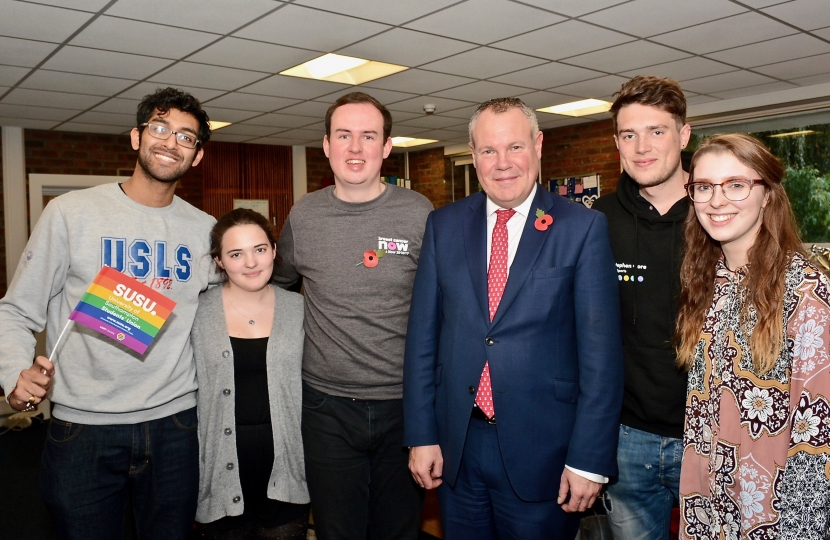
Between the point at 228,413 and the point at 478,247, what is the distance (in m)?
1.02

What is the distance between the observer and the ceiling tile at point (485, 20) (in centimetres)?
380

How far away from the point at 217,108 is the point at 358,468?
17.2ft

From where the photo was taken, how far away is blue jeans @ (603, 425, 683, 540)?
1.96 m

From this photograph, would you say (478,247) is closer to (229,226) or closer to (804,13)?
(229,226)

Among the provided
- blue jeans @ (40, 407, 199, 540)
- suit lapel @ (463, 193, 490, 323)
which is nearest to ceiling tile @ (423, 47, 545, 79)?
suit lapel @ (463, 193, 490, 323)

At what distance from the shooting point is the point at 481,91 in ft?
19.8

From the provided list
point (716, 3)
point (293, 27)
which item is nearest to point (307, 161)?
point (293, 27)

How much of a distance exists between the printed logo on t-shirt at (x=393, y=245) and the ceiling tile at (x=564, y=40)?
8.56ft

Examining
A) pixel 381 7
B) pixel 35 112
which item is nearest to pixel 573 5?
pixel 381 7

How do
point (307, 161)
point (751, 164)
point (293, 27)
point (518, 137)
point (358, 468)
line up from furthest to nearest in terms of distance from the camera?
point (307, 161) < point (293, 27) < point (358, 468) < point (518, 137) < point (751, 164)

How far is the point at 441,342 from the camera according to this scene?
1987 millimetres

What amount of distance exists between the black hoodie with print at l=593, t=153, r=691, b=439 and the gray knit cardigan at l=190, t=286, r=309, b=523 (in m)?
1.12

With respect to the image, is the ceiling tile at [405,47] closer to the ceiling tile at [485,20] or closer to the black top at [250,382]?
the ceiling tile at [485,20]

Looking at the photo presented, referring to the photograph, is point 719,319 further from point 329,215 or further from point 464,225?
point 329,215
